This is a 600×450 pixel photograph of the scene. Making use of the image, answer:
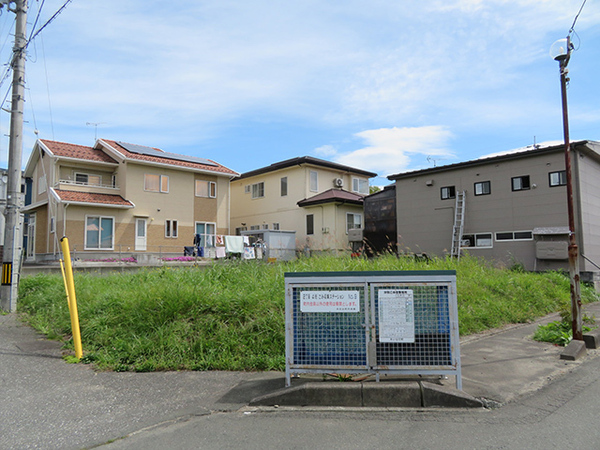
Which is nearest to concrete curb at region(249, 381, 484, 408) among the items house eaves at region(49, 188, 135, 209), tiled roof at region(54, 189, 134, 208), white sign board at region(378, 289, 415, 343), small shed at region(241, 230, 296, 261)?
white sign board at region(378, 289, 415, 343)

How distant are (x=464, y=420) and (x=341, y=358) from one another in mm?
1266

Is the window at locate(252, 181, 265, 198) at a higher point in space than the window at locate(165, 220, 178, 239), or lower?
higher

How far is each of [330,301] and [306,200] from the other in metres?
21.7

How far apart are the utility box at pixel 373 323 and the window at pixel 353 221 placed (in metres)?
21.1

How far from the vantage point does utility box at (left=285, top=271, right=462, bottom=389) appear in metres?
4.12

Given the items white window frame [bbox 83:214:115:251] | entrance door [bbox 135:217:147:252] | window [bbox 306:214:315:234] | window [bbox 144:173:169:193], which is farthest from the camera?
window [bbox 306:214:315:234]

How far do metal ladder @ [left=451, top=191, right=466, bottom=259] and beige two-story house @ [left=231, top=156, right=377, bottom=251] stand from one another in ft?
23.2

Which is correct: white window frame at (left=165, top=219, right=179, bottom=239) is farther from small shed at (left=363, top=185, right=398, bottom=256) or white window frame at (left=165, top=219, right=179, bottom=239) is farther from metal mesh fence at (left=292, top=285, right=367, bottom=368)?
metal mesh fence at (left=292, top=285, right=367, bottom=368)

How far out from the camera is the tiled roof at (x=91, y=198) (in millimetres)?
20266

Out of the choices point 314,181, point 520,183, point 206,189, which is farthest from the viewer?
point 314,181

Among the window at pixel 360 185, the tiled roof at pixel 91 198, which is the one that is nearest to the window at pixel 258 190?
the window at pixel 360 185

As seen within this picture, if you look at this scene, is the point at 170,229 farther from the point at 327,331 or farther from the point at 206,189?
the point at 327,331

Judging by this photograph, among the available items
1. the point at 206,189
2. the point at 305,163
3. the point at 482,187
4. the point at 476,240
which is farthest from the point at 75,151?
the point at 476,240

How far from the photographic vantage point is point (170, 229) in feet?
78.6
